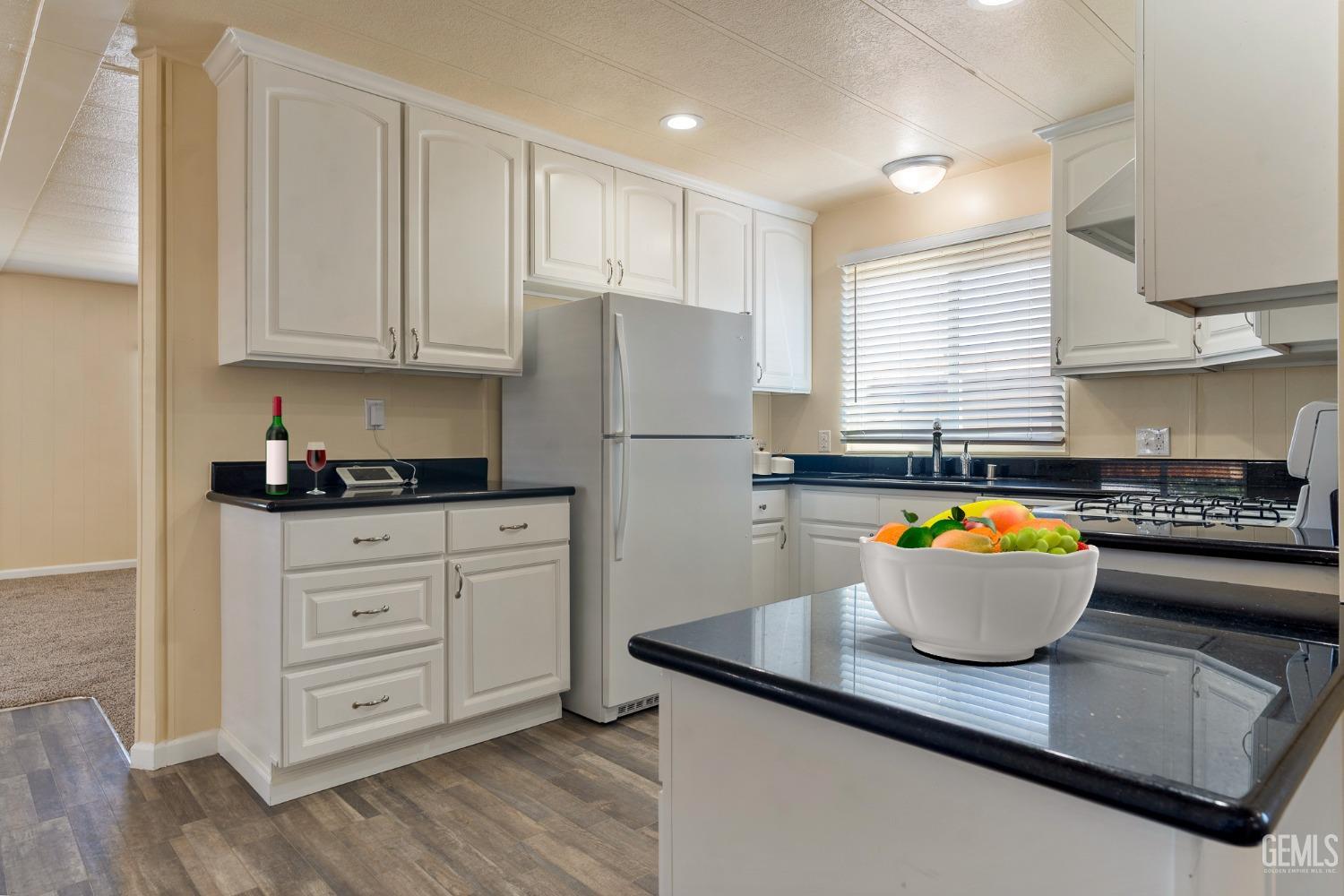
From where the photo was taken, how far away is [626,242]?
364 centimetres

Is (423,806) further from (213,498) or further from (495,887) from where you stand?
(213,498)

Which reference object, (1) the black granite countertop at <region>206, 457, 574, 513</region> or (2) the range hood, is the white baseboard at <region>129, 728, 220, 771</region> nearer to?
(1) the black granite countertop at <region>206, 457, 574, 513</region>

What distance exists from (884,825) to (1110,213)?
4.00 feet

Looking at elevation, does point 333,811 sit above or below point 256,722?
below

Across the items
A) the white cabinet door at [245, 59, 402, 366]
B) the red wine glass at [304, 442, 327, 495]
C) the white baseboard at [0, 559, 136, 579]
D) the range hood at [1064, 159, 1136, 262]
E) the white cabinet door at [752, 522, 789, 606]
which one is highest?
the white cabinet door at [245, 59, 402, 366]

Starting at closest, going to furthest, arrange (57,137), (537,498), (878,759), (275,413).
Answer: (878,759) < (275,413) < (537,498) < (57,137)

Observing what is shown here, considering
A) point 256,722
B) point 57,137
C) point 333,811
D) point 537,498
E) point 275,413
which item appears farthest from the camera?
point 57,137

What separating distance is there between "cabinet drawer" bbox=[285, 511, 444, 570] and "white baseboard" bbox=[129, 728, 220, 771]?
0.87 metres

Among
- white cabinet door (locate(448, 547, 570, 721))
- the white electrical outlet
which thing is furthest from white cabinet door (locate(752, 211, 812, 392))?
the white electrical outlet

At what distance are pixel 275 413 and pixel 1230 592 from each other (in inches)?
104

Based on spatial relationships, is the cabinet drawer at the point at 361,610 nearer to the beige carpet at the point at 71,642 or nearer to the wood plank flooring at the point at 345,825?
the wood plank flooring at the point at 345,825

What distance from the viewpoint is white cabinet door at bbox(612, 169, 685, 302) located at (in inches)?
143

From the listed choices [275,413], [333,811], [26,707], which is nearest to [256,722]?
[333,811]

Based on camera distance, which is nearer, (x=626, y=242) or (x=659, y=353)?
(x=659, y=353)
